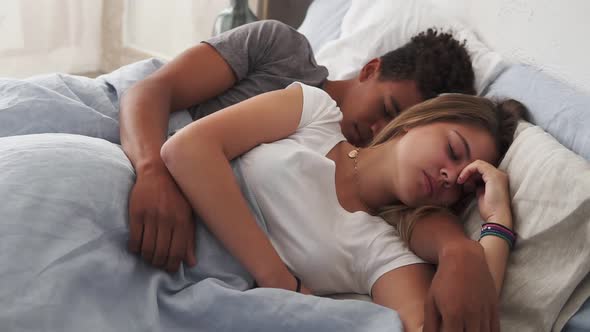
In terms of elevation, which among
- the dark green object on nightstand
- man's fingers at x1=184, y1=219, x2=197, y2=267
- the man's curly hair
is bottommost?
the dark green object on nightstand

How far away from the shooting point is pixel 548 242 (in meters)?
0.83

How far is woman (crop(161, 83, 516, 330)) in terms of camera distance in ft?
3.03

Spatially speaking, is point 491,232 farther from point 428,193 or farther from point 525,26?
point 525,26

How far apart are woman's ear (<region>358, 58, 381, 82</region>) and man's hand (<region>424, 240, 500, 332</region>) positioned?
2.08ft

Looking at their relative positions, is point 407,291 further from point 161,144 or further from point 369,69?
point 369,69

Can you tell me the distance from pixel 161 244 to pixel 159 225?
3 cm

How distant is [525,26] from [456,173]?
1.72 feet

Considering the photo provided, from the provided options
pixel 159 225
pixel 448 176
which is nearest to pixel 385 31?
pixel 448 176

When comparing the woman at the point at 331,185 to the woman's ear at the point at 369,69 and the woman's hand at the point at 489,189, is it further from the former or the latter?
the woman's ear at the point at 369,69

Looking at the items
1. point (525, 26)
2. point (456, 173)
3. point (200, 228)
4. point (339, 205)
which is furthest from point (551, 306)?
point (525, 26)

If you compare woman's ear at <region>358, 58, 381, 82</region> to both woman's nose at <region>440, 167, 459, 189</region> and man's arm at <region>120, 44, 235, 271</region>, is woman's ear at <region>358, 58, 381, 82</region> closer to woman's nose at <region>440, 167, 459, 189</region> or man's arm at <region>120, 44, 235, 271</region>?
man's arm at <region>120, 44, 235, 271</region>

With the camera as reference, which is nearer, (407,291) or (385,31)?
(407,291)

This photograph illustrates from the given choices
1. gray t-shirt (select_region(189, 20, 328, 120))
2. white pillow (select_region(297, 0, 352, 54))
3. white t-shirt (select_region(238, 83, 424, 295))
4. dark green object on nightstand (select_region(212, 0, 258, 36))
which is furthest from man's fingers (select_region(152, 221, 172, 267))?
dark green object on nightstand (select_region(212, 0, 258, 36))

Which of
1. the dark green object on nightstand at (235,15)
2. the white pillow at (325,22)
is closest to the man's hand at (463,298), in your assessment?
the white pillow at (325,22)
